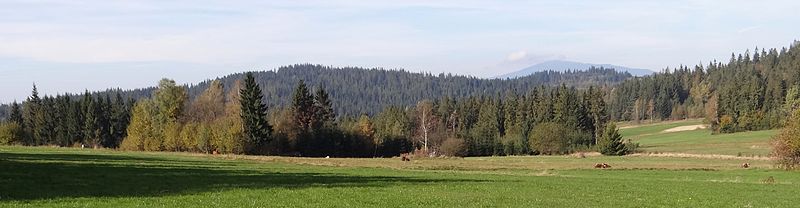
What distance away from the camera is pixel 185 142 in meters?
117

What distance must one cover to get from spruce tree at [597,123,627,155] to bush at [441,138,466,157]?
28.0m

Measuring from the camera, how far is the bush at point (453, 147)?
131 m

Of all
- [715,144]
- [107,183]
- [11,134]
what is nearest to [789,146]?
[107,183]

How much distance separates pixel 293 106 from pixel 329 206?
102583 mm

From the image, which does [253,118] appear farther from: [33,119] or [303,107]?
[33,119]

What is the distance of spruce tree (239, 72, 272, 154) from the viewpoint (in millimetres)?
112625

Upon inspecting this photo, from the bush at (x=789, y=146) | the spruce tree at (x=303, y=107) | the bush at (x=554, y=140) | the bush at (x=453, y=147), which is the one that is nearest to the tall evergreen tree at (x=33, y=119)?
the spruce tree at (x=303, y=107)

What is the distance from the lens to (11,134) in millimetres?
140875

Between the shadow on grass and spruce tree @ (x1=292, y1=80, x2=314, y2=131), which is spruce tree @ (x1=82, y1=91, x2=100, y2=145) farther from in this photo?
the shadow on grass

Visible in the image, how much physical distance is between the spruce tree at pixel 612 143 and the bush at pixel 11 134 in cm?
11857

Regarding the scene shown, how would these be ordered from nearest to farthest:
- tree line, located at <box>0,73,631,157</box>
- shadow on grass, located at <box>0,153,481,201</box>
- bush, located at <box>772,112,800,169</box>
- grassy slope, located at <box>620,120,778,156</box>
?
shadow on grass, located at <box>0,153,481,201</box> < bush, located at <box>772,112,800,169</box> < grassy slope, located at <box>620,120,778,156</box> < tree line, located at <box>0,73,631,157</box>

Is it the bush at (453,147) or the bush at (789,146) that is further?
the bush at (453,147)

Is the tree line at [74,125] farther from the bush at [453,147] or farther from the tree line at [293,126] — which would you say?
the bush at [453,147]

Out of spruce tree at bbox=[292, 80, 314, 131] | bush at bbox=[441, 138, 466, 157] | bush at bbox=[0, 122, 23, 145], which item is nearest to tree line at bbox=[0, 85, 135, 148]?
bush at bbox=[0, 122, 23, 145]
